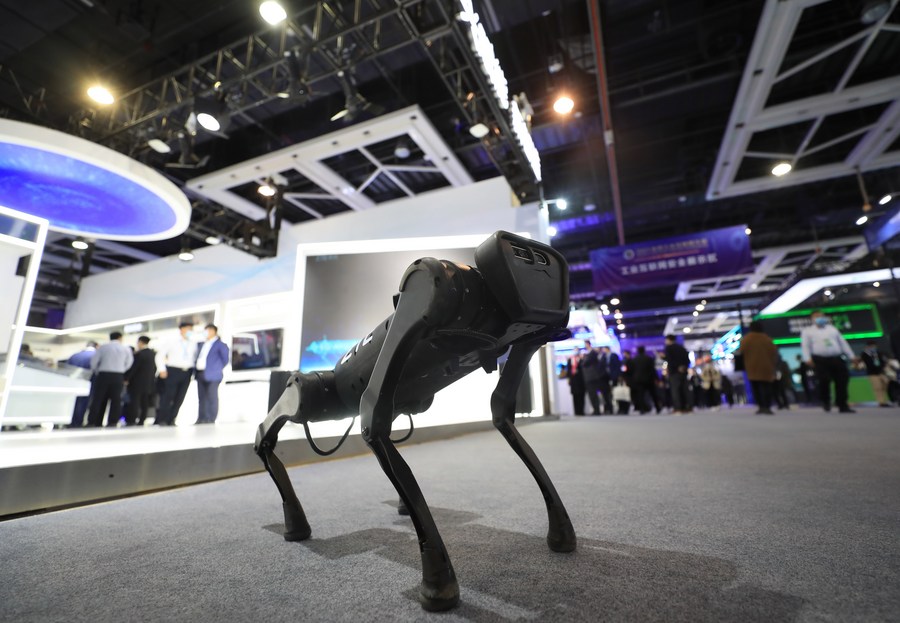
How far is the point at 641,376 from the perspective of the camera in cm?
838

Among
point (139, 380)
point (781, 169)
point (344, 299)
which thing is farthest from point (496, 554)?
point (781, 169)

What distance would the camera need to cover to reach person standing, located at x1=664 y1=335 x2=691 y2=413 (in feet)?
24.5

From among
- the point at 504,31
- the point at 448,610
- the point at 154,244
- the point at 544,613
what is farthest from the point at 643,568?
the point at 154,244

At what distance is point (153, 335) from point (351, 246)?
19.9ft

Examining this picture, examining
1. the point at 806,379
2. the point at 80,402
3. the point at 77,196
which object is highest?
the point at 77,196

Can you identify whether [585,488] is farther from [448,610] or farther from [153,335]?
[153,335]

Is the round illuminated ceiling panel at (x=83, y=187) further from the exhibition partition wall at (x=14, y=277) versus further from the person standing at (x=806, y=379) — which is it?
the person standing at (x=806, y=379)

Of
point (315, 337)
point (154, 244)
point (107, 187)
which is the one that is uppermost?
point (154, 244)

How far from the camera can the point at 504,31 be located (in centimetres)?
538

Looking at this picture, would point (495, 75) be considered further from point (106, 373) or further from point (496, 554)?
point (106, 373)

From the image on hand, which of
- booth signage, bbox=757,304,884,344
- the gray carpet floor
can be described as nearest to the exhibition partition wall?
the gray carpet floor

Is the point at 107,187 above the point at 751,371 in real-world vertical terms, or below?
above

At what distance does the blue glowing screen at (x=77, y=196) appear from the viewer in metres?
3.64

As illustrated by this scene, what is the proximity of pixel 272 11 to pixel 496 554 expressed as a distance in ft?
16.3
